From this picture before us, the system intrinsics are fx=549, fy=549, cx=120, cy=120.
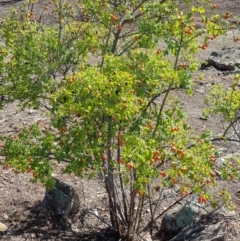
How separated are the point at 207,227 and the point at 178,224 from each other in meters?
0.47

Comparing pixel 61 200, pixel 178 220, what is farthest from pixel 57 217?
pixel 178 220

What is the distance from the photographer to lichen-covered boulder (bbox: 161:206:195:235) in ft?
18.7

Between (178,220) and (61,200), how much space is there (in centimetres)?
133

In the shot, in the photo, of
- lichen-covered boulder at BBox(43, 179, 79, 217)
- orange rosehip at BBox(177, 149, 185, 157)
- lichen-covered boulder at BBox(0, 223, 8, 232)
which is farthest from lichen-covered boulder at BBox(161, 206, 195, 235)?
orange rosehip at BBox(177, 149, 185, 157)

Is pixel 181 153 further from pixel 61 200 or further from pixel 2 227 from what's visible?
pixel 2 227

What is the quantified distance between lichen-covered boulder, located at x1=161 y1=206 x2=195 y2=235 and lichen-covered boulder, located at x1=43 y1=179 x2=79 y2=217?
105cm

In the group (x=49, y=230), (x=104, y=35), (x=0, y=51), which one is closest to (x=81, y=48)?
(x=104, y=35)

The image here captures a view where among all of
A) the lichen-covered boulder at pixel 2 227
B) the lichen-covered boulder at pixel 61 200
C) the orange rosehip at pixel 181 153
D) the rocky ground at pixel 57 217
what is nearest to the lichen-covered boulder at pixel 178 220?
the rocky ground at pixel 57 217

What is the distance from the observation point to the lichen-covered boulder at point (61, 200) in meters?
6.10

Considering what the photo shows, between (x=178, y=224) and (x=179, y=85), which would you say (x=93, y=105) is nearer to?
(x=179, y=85)

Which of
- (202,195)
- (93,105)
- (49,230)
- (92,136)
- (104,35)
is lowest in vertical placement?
(49,230)

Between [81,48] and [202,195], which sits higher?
[81,48]

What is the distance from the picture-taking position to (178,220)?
575 cm

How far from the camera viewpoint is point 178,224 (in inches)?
225
